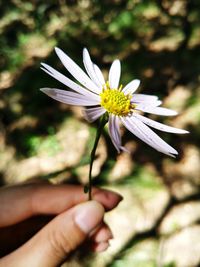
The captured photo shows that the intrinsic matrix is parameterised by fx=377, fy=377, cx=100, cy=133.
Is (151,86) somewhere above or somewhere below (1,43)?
below

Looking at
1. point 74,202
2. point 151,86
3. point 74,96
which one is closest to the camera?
point 74,96

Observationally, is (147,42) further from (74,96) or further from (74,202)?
(74,96)

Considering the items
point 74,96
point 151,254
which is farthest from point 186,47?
point 74,96

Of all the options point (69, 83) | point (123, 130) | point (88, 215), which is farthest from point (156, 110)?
point (123, 130)

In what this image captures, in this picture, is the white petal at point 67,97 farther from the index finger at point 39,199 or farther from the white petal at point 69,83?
the index finger at point 39,199

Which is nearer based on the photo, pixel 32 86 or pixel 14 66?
pixel 32 86

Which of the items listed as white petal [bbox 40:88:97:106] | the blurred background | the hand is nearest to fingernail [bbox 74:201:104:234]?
the hand

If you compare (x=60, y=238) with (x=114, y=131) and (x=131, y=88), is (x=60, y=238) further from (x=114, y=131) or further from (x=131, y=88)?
(x=131, y=88)
